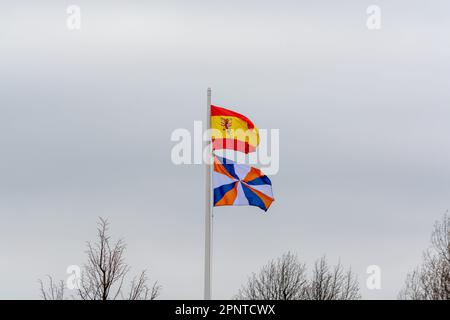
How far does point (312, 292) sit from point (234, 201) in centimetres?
2998

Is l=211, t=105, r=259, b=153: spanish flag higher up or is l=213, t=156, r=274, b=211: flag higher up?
l=211, t=105, r=259, b=153: spanish flag

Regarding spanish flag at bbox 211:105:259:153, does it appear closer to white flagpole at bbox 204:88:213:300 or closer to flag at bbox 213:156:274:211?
white flagpole at bbox 204:88:213:300

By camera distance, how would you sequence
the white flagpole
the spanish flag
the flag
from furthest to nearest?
the spanish flag, the flag, the white flagpole

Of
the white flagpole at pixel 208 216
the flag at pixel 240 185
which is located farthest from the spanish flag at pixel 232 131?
the flag at pixel 240 185

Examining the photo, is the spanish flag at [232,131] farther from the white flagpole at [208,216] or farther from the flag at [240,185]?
the flag at [240,185]

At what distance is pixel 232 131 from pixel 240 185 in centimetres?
147

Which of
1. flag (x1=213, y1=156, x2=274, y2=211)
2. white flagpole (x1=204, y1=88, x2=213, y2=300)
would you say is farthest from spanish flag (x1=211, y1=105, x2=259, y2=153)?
flag (x1=213, y1=156, x2=274, y2=211)

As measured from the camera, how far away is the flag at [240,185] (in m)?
25.5

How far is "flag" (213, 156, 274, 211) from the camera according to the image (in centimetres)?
2553

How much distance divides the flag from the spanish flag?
45 centimetres

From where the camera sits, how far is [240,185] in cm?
2564
